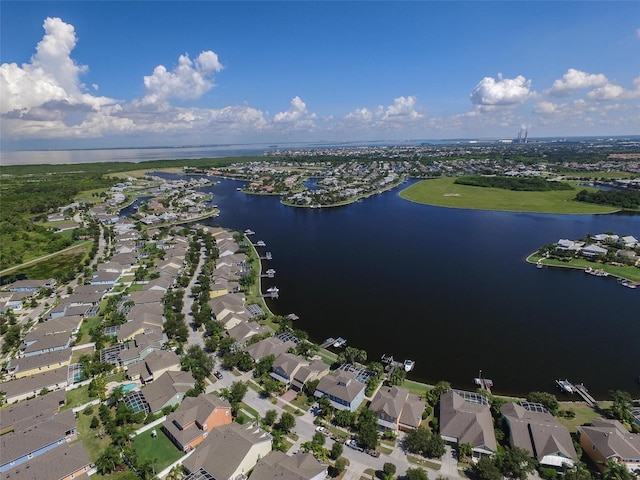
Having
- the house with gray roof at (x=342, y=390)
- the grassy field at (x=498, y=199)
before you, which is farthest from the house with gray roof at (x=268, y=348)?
the grassy field at (x=498, y=199)

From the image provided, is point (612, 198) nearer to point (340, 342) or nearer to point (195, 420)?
point (340, 342)

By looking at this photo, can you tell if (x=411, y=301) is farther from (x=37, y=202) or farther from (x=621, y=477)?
(x=37, y=202)

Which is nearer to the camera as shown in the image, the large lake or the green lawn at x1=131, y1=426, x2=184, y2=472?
the green lawn at x1=131, y1=426, x2=184, y2=472

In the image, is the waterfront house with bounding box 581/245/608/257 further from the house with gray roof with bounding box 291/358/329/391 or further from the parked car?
the parked car

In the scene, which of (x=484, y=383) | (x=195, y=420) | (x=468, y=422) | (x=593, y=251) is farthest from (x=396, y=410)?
(x=593, y=251)

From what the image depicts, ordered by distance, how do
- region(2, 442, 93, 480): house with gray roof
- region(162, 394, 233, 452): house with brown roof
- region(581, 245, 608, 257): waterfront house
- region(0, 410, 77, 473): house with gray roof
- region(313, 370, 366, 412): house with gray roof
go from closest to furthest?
1. region(2, 442, 93, 480): house with gray roof
2. region(0, 410, 77, 473): house with gray roof
3. region(162, 394, 233, 452): house with brown roof
4. region(313, 370, 366, 412): house with gray roof
5. region(581, 245, 608, 257): waterfront house

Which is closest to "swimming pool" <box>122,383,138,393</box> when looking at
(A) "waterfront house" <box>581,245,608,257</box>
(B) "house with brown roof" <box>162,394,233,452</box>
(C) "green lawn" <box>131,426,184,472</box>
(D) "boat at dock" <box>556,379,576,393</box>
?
(C) "green lawn" <box>131,426,184,472</box>
